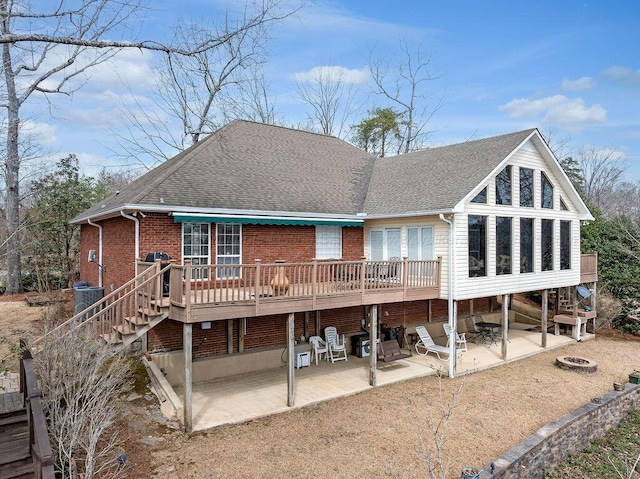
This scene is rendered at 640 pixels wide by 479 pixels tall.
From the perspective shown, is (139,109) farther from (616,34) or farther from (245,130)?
(616,34)

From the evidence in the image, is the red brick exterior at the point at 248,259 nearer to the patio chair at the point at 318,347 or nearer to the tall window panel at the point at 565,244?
the patio chair at the point at 318,347

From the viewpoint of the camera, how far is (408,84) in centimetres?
3541

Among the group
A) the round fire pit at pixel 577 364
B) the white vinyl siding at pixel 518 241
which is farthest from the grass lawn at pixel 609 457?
the white vinyl siding at pixel 518 241

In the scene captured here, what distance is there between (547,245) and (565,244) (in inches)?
60.8

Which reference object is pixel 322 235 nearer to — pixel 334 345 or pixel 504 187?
pixel 334 345

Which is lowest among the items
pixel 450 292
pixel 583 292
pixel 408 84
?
pixel 583 292

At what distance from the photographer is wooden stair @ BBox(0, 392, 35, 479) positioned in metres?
5.39

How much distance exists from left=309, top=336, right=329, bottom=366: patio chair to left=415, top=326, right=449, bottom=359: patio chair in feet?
12.0

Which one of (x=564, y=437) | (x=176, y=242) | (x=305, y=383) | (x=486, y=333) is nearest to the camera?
(x=564, y=437)

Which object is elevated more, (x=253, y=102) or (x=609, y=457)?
(x=253, y=102)

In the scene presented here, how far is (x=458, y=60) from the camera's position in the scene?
2791 centimetres

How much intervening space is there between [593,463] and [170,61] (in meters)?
14.4

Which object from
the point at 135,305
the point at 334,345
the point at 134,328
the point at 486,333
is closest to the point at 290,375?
the point at 134,328

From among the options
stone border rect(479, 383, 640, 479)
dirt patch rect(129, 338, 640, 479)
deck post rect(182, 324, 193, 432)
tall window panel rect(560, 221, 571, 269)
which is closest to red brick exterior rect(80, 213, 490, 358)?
deck post rect(182, 324, 193, 432)
